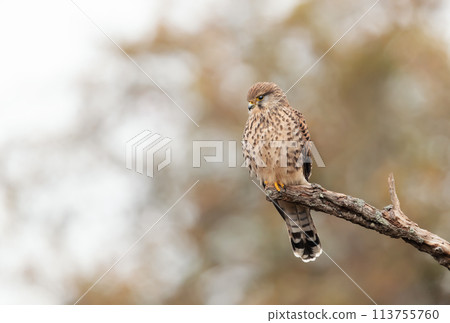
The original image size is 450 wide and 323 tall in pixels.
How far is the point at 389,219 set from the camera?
3.54m

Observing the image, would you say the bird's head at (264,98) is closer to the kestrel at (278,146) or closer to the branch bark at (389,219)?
the kestrel at (278,146)

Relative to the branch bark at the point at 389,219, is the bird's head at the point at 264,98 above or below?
above

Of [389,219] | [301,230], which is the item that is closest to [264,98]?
[301,230]

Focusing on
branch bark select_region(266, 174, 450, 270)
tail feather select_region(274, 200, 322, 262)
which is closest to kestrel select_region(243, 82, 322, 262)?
tail feather select_region(274, 200, 322, 262)

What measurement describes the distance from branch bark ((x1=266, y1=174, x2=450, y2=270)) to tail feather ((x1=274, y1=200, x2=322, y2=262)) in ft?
2.83

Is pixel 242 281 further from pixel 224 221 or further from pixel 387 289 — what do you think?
pixel 387 289

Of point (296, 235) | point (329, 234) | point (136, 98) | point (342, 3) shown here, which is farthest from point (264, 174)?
point (342, 3)

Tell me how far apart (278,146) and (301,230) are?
0.85m

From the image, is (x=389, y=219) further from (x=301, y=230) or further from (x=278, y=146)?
(x=301, y=230)

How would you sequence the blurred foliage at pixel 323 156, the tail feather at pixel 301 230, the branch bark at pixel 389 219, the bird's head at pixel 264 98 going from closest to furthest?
the branch bark at pixel 389 219, the bird's head at pixel 264 98, the tail feather at pixel 301 230, the blurred foliage at pixel 323 156

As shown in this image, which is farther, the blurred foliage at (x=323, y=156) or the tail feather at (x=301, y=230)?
the blurred foliage at (x=323, y=156)

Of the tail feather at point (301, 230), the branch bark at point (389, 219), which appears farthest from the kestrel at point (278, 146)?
the branch bark at point (389, 219)

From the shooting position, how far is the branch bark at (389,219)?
A: 11.5 ft

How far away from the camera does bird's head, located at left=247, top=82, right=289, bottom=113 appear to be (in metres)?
4.55
